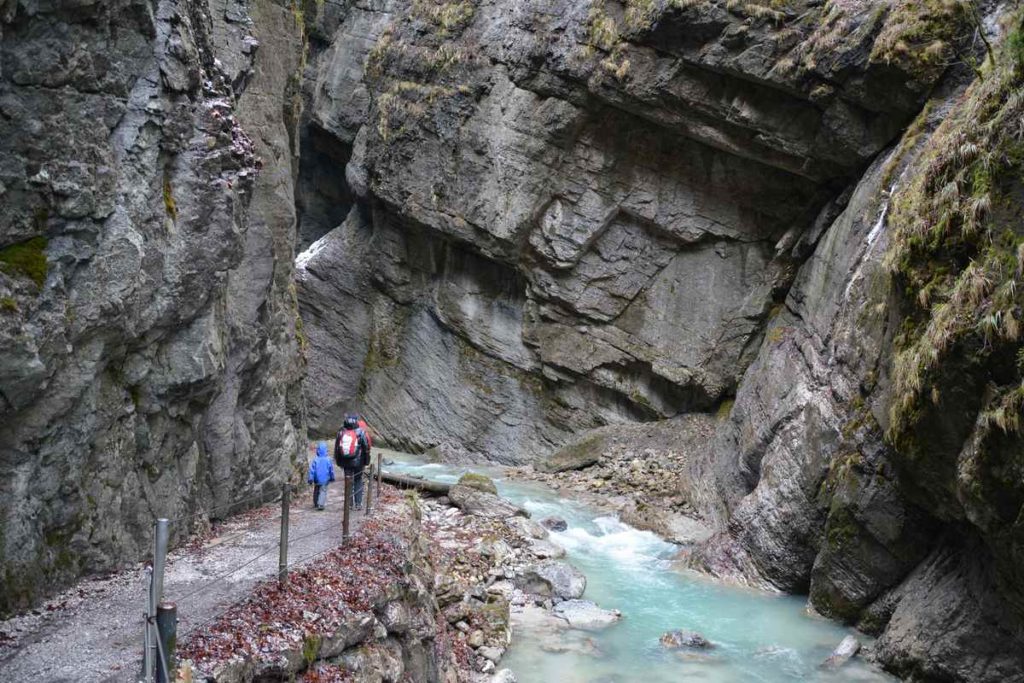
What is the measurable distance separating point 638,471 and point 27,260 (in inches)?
732

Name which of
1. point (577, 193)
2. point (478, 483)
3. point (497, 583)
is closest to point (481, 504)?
point (478, 483)

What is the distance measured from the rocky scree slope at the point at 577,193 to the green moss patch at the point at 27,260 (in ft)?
58.0

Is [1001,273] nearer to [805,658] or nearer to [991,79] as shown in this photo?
[991,79]

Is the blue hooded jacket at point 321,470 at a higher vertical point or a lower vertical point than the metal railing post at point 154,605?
lower

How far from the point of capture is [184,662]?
22.6 feet

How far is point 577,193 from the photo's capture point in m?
27.1

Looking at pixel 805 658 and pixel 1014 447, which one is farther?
pixel 805 658

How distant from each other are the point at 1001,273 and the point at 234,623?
961cm

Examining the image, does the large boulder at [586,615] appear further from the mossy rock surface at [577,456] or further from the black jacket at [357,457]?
the mossy rock surface at [577,456]

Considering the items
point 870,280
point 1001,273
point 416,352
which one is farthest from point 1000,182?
point 416,352

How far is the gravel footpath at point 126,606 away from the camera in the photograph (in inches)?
279

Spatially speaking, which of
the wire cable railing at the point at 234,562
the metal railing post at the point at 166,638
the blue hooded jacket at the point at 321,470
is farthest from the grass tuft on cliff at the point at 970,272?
the metal railing post at the point at 166,638

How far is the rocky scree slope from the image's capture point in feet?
69.7

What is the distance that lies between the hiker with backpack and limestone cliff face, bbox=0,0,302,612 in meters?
1.79
